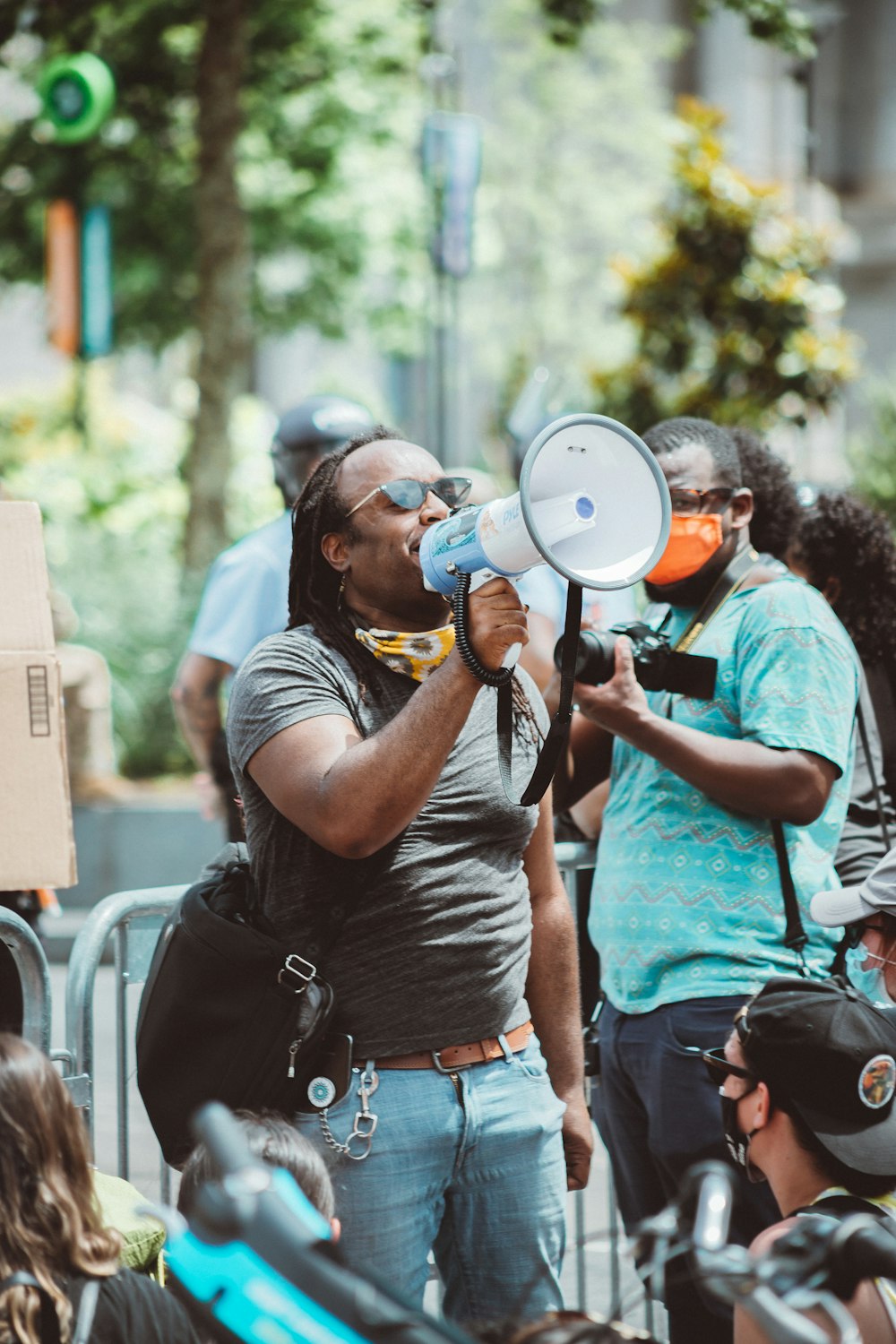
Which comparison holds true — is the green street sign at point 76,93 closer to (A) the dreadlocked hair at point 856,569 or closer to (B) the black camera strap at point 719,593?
(A) the dreadlocked hair at point 856,569

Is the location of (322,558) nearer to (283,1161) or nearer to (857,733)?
(283,1161)

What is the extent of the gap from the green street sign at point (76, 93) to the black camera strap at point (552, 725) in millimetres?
9218

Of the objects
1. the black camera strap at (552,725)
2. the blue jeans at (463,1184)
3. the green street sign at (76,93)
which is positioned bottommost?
the blue jeans at (463,1184)

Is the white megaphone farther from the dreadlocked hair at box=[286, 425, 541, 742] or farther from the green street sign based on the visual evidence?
the green street sign

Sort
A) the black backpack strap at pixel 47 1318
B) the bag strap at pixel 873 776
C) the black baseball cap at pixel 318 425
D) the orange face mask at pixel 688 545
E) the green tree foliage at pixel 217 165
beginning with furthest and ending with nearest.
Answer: the green tree foliage at pixel 217 165 → the black baseball cap at pixel 318 425 → the bag strap at pixel 873 776 → the orange face mask at pixel 688 545 → the black backpack strap at pixel 47 1318

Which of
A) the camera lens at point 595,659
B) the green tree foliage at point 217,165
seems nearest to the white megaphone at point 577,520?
the camera lens at point 595,659

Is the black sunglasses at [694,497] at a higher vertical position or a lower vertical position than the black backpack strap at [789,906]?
higher

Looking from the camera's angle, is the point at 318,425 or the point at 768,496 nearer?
the point at 768,496

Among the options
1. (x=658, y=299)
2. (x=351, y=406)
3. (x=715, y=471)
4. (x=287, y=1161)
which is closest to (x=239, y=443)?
(x=658, y=299)

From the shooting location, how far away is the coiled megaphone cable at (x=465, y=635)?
89.5 inches

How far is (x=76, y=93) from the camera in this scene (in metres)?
10.8

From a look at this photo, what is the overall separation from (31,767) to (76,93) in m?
9.44

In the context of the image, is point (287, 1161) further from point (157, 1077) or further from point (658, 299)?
point (658, 299)

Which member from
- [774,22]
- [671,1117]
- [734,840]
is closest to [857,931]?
[734,840]
